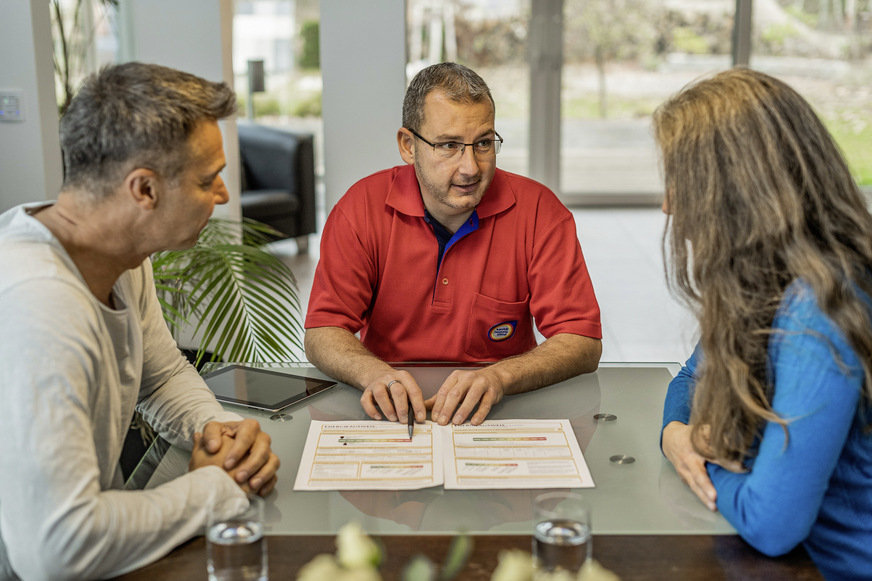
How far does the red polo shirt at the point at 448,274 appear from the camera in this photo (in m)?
2.06

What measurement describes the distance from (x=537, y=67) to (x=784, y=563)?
280 inches

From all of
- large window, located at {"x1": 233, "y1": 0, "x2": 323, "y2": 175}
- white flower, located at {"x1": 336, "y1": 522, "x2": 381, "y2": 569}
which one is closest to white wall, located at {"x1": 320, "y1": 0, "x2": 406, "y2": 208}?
white flower, located at {"x1": 336, "y1": 522, "x2": 381, "y2": 569}

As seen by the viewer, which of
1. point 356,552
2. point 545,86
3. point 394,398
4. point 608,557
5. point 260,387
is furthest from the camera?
point 545,86

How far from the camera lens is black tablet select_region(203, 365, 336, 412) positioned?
5.29ft

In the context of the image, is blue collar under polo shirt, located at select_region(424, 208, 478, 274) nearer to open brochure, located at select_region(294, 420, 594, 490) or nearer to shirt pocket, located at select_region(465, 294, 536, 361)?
shirt pocket, located at select_region(465, 294, 536, 361)

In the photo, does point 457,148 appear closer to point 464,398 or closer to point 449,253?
point 449,253

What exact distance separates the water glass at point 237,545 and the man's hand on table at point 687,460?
0.62 metres

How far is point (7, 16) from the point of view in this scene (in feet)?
10.5

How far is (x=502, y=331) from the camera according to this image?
209cm

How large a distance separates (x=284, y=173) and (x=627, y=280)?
2668 millimetres

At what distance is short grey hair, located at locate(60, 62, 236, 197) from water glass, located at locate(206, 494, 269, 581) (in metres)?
0.49

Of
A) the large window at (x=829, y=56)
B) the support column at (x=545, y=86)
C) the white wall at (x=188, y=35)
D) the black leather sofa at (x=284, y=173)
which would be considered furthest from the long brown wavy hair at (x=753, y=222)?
the large window at (x=829, y=56)

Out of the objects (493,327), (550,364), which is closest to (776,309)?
(550,364)

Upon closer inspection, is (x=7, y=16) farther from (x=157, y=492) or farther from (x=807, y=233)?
(x=807, y=233)
